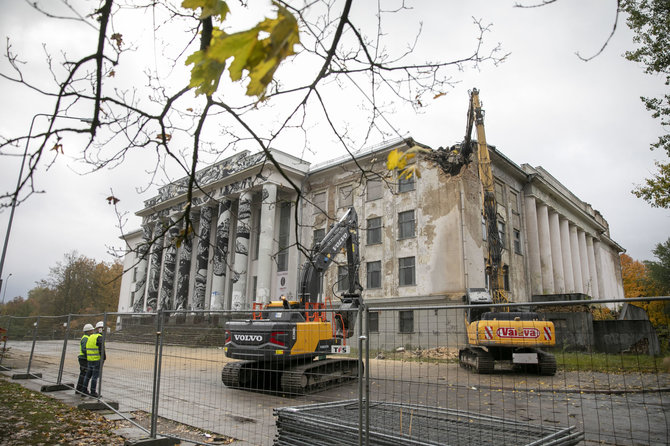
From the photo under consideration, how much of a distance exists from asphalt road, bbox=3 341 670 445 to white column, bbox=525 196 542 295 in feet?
88.2

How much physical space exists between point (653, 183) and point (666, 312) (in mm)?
16785

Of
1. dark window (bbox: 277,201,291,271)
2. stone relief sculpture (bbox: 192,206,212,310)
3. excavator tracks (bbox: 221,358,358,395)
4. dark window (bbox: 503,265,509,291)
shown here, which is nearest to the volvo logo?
excavator tracks (bbox: 221,358,358,395)

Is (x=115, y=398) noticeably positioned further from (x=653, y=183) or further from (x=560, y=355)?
(x=653, y=183)

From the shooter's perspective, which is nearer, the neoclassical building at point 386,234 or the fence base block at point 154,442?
the fence base block at point 154,442

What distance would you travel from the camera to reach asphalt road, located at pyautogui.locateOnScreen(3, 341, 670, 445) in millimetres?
3840

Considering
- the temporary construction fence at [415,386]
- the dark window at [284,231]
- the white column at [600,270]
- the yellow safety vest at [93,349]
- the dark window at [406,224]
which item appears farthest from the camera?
the white column at [600,270]

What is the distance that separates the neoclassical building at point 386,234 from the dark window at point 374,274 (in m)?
0.08

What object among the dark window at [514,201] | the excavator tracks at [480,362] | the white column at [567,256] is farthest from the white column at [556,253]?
the excavator tracks at [480,362]

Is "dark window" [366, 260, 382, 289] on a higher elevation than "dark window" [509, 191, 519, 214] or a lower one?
lower

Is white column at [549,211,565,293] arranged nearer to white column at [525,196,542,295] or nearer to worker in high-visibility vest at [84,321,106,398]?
white column at [525,196,542,295]

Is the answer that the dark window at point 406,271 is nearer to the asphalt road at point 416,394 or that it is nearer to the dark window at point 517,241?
the dark window at point 517,241

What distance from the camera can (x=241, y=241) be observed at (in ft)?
108

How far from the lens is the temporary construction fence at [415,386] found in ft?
11.9

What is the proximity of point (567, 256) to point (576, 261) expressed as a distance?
3475 mm
